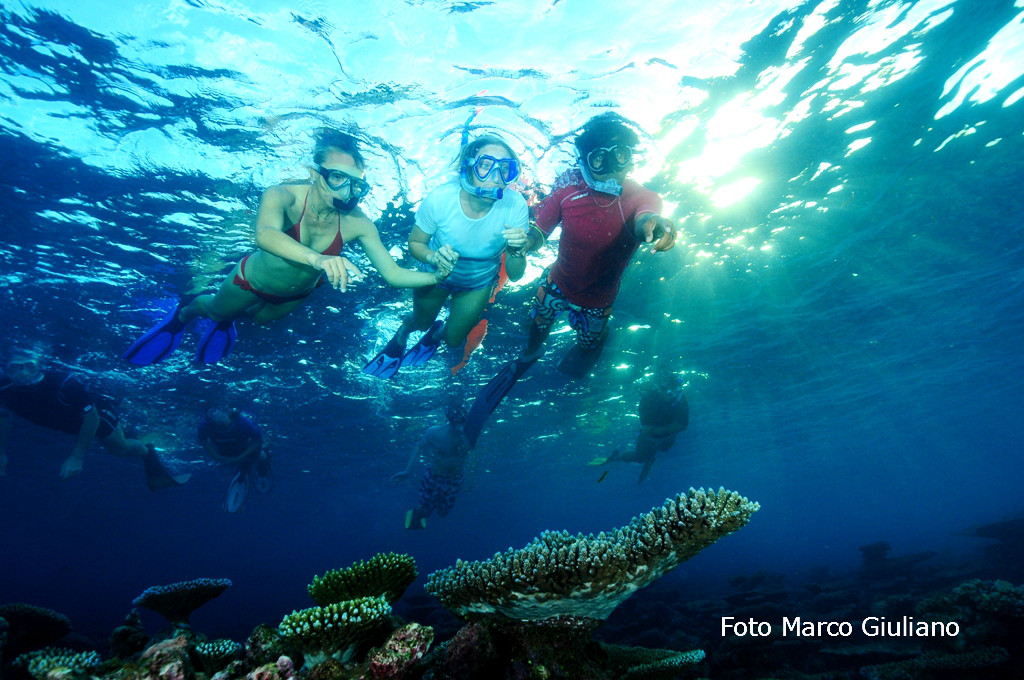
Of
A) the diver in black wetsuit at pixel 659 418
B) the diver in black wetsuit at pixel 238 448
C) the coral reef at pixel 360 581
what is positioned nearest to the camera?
the coral reef at pixel 360 581

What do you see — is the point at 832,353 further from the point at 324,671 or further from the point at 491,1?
the point at 324,671

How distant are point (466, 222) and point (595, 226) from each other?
2.10 metres

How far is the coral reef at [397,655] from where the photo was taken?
260 cm

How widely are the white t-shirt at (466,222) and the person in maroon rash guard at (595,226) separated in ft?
1.66

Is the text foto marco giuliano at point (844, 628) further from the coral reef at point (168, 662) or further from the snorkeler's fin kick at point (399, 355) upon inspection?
the coral reef at point (168, 662)

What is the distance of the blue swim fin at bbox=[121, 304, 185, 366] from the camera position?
8.71 metres

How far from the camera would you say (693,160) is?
9.52 m

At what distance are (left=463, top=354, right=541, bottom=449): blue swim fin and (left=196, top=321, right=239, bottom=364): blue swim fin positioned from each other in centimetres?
584

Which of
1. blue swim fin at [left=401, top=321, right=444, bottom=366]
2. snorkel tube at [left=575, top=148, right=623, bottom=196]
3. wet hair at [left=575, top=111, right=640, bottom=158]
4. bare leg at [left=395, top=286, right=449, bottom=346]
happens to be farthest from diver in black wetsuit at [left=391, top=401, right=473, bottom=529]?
wet hair at [left=575, top=111, right=640, bottom=158]

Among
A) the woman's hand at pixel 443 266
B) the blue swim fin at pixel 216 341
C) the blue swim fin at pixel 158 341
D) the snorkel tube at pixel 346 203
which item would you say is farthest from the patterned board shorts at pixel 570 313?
the blue swim fin at pixel 158 341

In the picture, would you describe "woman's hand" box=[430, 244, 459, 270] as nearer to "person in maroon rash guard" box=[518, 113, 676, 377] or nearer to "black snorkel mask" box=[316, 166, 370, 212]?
"person in maroon rash guard" box=[518, 113, 676, 377]

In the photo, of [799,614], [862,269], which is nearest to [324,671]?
[799,614]

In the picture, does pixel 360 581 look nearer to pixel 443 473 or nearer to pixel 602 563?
pixel 602 563

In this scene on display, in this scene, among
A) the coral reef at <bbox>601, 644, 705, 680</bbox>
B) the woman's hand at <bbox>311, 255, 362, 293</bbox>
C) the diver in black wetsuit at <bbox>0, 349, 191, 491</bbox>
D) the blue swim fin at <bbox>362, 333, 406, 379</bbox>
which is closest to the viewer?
the coral reef at <bbox>601, 644, 705, 680</bbox>
